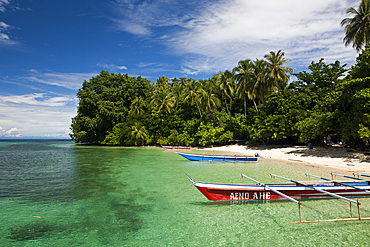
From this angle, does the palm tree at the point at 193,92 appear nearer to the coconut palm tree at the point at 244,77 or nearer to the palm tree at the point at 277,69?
the coconut palm tree at the point at 244,77

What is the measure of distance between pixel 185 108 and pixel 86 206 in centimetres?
3867

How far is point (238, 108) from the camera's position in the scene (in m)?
45.1

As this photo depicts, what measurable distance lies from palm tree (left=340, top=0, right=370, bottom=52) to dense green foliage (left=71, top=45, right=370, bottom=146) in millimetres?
3246

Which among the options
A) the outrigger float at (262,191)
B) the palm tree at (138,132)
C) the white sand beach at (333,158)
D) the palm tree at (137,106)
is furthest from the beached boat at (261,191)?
the palm tree at (137,106)

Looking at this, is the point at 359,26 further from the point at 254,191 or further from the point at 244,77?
the point at 254,191

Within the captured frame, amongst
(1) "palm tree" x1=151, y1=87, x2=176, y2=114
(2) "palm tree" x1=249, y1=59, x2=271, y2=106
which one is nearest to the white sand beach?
(2) "palm tree" x1=249, y1=59, x2=271, y2=106

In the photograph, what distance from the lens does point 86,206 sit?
9.17m

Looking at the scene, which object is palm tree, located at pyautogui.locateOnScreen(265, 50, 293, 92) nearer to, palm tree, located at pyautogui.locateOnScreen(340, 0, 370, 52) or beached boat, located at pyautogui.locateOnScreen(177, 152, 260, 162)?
palm tree, located at pyautogui.locateOnScreen(340, 0, 370, 52)

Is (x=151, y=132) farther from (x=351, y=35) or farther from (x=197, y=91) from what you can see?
(x=351, y=35)

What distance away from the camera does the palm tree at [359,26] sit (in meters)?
24.9

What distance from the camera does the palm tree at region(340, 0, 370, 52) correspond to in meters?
24.9

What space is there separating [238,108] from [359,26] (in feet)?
77.7

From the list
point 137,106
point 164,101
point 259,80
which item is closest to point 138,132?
point 137,106

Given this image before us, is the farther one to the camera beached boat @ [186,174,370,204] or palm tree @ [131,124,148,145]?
palm tree @ [131,124,148,145]
